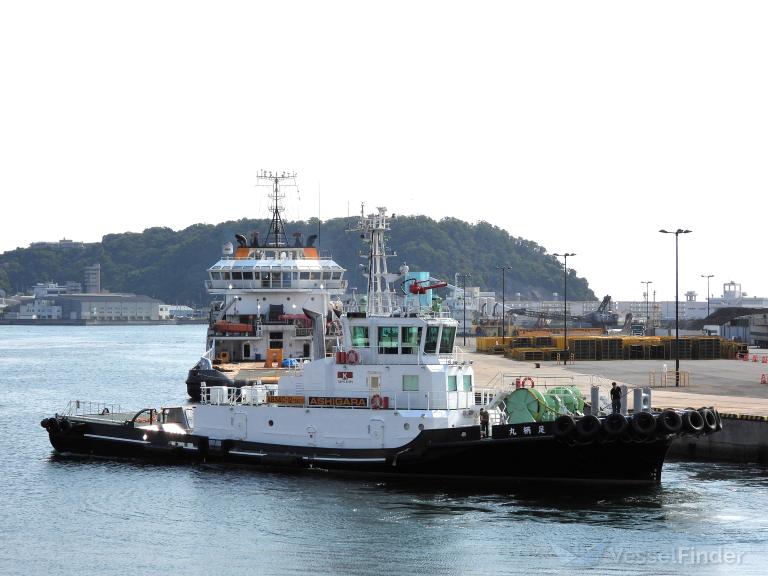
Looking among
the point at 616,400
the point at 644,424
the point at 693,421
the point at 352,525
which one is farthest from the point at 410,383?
the point at 693,421

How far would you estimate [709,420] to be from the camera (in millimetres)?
30812

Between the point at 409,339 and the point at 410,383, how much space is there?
4.12 feet

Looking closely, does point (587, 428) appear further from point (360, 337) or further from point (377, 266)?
point (377, 266)

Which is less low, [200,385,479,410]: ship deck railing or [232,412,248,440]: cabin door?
[200,385,479,410]: ship deck railing

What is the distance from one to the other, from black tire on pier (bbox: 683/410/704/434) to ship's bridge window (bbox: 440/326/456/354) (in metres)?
6.85

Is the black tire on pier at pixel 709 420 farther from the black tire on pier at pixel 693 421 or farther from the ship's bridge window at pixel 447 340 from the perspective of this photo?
the ship's bridge window at pixel 447 340

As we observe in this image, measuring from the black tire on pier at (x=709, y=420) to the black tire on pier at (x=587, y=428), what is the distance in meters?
3.03

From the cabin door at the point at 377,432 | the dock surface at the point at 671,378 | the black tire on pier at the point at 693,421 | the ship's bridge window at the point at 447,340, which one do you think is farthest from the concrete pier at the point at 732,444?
the cabin door at the point at 377,432

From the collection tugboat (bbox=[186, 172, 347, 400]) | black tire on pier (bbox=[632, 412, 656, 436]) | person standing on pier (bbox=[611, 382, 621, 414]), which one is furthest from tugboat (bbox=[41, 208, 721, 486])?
tugboat (bbox=[186, 172, 347, 400])

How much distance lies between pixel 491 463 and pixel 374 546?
6312 mm

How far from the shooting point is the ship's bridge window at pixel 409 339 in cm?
3278

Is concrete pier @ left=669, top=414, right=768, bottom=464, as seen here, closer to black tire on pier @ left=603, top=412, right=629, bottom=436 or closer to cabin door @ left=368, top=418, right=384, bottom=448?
black tire on pier @ left=603, top=412, right=629, bottom=436

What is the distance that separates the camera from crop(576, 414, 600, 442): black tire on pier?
2991cm

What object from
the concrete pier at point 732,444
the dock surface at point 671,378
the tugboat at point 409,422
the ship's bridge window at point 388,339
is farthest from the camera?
the dock surface at point 671,378
